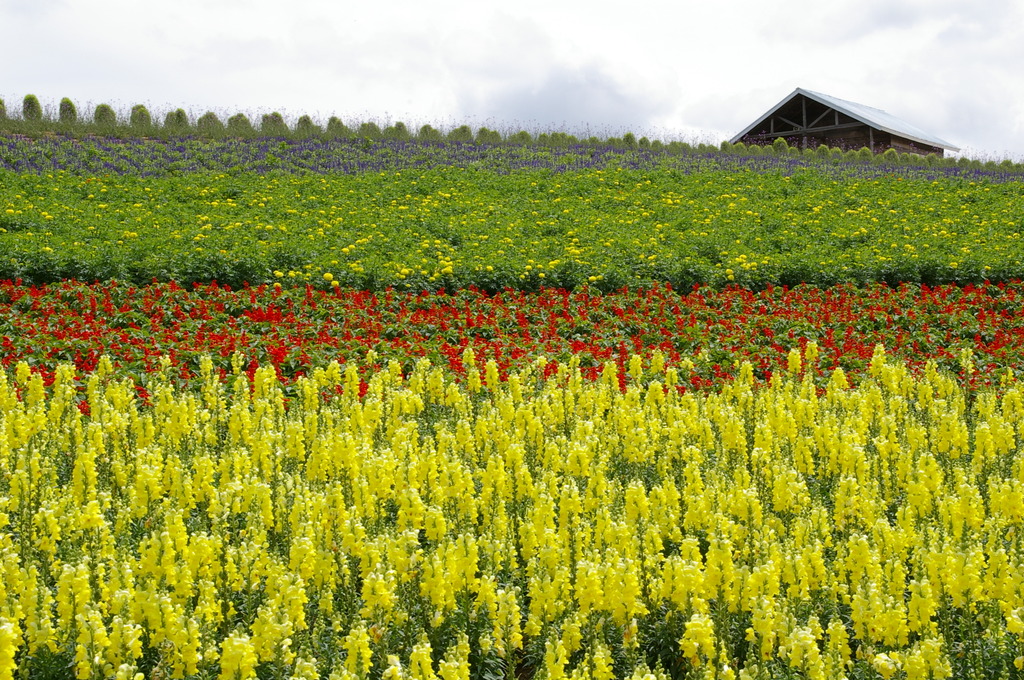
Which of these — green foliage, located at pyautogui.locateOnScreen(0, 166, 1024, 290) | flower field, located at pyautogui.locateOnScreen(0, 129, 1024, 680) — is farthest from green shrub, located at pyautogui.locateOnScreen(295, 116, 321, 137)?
flower field, located at pyautogui.locateOnScreen(0, 129, 1024, 680)

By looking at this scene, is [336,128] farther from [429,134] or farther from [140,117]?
[140,117]

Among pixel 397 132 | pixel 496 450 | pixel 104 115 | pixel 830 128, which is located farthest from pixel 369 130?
pixel 496 450

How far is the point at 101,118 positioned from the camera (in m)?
26.4

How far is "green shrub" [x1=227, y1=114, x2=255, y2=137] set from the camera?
26202mm

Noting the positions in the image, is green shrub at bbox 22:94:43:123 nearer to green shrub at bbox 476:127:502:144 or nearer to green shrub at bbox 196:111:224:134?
green shrub at bbox 196:111:224:134

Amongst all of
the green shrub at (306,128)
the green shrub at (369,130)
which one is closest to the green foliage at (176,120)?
the green shrub at (306,128)

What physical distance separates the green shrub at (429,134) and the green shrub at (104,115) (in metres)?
9.35

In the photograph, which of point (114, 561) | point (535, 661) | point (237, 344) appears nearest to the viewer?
point (114, 561)

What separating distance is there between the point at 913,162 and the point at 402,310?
2467 cm

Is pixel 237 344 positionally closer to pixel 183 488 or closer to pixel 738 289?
pixel 183 488

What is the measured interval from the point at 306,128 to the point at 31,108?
8236mm


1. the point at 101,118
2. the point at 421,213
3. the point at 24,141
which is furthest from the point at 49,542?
the point at 101,118

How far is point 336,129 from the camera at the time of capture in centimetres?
2770

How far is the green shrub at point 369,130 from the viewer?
2707 cm
